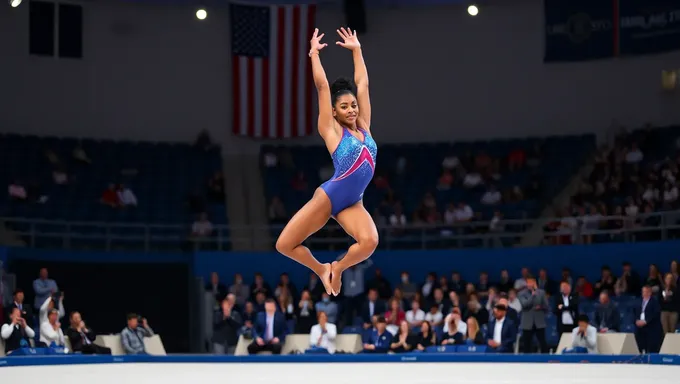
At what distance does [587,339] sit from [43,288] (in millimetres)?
9857

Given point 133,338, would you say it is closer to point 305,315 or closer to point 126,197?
point 305,315

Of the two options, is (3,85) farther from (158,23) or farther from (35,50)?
(158,23)

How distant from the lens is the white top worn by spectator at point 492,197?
2634cm

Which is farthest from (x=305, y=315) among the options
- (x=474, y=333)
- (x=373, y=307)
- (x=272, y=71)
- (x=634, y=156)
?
(x=272, y=71)

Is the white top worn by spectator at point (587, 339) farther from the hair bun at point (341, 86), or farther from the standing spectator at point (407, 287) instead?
the hair bun at point (341, 86)

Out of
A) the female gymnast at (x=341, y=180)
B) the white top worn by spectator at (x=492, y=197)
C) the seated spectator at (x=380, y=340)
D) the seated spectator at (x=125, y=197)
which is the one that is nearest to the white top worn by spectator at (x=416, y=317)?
the seated spectator at (x=380, y=340)

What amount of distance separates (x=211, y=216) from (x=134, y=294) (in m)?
2.68

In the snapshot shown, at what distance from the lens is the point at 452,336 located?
2056 centimetres

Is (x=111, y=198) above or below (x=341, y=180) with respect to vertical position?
above

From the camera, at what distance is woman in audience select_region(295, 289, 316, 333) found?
22141 mm

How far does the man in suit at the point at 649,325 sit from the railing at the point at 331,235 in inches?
120

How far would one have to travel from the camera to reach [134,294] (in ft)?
84.0

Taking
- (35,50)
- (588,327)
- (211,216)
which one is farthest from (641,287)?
(35,50)

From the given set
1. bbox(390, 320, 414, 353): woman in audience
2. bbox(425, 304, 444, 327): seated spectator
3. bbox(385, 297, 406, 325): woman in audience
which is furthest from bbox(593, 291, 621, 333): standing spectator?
bbox(385, 297, 406, 325): woman in audience
